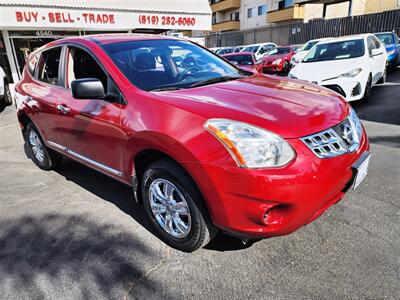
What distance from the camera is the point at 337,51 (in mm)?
7594

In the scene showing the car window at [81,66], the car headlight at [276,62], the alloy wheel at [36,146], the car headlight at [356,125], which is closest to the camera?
the car headlight at [356,125]

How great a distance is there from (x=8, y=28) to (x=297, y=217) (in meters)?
13.5

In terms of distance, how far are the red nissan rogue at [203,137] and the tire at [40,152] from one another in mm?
984

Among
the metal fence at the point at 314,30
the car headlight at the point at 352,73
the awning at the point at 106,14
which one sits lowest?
the car headlight at the point at 352,73

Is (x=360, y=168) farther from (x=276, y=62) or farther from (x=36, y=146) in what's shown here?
(x=276, y=62)

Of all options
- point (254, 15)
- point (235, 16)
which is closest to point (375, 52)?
point (254, 15)

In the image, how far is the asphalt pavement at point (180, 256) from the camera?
217 cm

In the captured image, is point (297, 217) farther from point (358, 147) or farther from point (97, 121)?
point (97, 121)

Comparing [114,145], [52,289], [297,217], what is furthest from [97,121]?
[297,217]

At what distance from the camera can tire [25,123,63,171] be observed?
4.33 meters

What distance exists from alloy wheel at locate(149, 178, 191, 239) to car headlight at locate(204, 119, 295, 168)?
23.3 inches

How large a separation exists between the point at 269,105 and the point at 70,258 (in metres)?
1.99

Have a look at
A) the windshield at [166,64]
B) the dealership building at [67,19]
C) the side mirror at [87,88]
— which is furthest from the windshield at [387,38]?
the side mirror at [87,88]

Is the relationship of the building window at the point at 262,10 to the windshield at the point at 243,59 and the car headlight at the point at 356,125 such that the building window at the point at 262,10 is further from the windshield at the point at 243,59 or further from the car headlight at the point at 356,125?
the car headlight at the point at 356,125
